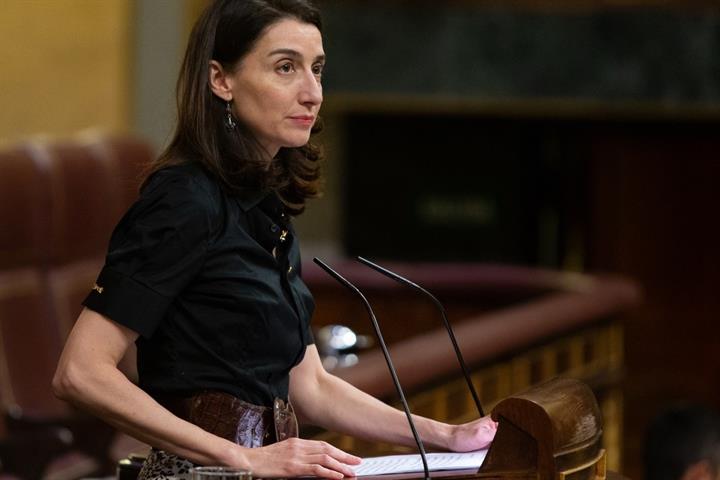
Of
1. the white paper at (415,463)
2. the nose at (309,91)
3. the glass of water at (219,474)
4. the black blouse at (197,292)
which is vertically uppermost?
the nose at (309,91)

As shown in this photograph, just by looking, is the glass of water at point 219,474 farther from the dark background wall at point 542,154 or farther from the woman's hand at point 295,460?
the dark background wall at point 542,154

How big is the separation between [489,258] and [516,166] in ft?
1.57

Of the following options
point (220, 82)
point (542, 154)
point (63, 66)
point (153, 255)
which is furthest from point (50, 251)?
point (542, 154)

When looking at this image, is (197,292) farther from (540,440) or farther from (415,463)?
(540,440)

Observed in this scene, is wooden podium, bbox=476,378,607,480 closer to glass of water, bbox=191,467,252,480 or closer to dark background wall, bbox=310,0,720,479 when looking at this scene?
glass of water, bbox=191,467,252,480

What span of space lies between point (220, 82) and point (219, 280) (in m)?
0.26

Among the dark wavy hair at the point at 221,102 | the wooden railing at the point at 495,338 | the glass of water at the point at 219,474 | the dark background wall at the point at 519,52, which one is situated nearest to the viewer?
the glass of water at the point at 219,474

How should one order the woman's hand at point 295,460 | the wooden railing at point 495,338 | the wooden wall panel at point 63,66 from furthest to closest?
the wooden wall panel at point 63,66, the wooden railing at point 495,338, the woman's hand at point 295,460

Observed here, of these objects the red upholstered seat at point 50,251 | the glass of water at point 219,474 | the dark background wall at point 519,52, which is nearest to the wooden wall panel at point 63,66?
the red upholstered seat at point 50,251

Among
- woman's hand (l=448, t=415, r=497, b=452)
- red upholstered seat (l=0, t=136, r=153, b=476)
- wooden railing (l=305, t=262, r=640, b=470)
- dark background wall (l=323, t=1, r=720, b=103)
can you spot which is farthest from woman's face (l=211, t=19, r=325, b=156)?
dark background wall (l=323, t=1, r=720, b=103)

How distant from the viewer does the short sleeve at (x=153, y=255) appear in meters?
1.89

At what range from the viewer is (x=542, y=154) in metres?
8.00

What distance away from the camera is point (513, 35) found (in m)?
7.65

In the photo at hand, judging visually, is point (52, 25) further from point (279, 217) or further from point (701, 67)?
point (279, 217)
